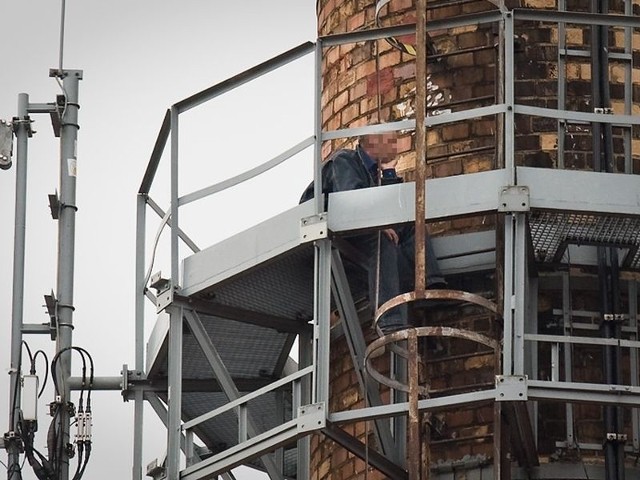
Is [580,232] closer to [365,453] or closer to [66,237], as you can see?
[365,453]

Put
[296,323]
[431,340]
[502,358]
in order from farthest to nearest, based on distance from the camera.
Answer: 1. [296,323]
2. [431,340]
3. [502,358]

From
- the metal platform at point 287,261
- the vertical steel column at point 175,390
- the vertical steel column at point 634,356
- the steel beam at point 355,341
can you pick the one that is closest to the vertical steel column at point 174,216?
the metal platform at point 287,261

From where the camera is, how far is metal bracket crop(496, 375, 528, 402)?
56.5ft

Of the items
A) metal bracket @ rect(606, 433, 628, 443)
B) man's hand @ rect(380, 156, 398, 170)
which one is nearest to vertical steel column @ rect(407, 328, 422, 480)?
metal bracket @ rect(606, 433, 628, 443)

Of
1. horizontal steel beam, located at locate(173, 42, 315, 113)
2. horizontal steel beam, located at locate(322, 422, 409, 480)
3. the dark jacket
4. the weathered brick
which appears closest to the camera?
horizontal steel beam, located at locate(322, 422, 409, 480)

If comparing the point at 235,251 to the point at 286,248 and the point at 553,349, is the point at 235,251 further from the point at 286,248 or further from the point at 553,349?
the point at 553,349

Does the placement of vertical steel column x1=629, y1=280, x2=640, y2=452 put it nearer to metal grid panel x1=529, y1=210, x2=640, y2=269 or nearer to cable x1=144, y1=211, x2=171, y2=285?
metal grid panel x1=529, y1=210, x2=640, y2=269

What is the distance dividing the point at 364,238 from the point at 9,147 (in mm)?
4135

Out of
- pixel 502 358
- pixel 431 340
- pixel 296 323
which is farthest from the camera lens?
pixel 296 323

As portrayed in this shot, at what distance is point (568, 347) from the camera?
18.6 m

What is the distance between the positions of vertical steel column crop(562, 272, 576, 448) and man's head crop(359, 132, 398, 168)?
5.55 ft

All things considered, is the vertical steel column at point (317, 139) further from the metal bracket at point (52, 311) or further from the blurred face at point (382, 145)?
the metal bracket at point (52, 311)

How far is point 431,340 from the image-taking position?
19109mm

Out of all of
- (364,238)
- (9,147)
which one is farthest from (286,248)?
(9,147)
